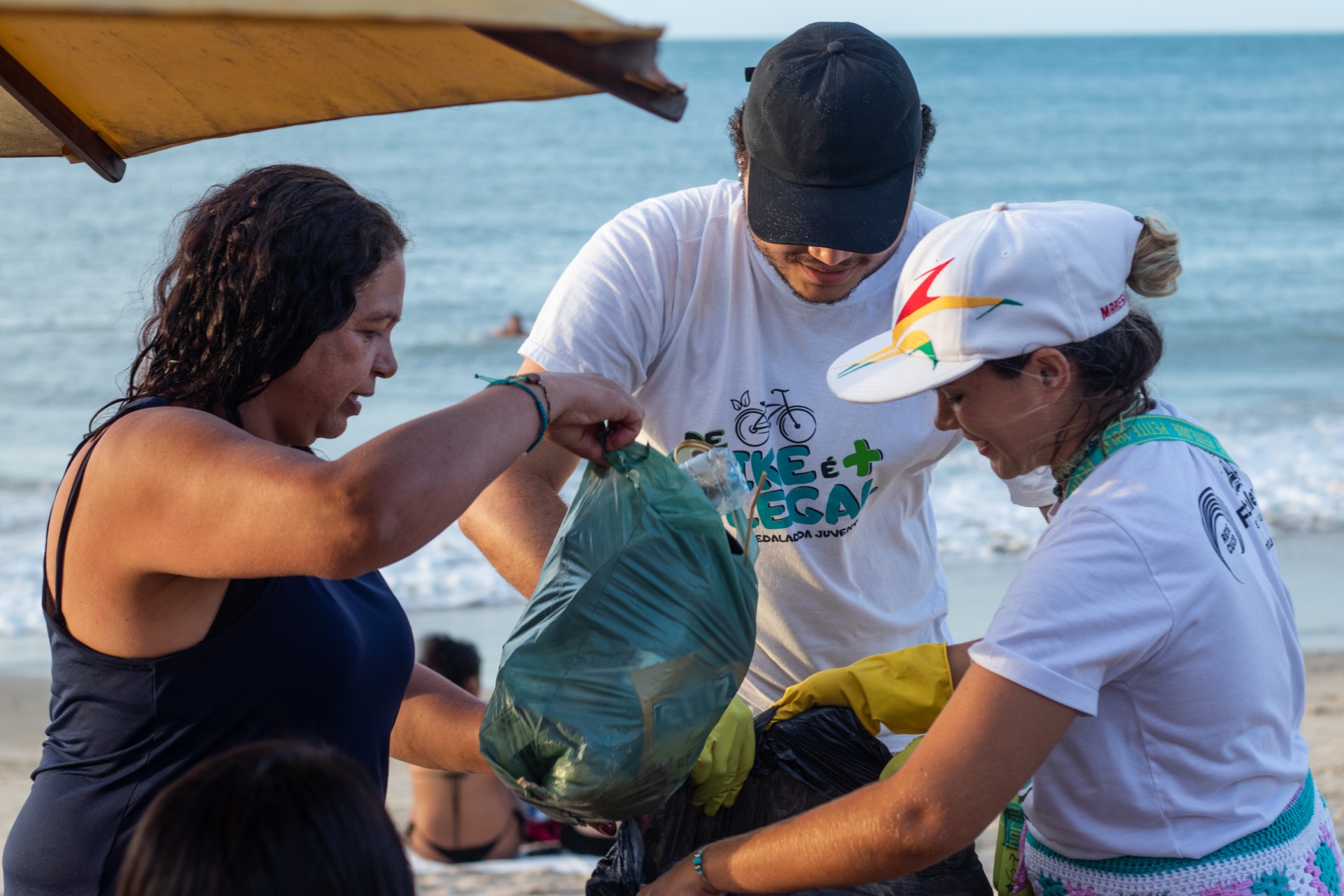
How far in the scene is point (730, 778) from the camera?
6.01ft

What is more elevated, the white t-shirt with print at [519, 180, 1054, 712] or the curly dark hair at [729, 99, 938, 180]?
the curly dark hair at [729, 99, 938, 180]

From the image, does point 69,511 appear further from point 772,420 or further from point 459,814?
point 459,814

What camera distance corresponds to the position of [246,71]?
1453mm

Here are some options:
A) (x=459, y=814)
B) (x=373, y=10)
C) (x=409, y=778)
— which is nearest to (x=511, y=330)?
(x=409, y=778)

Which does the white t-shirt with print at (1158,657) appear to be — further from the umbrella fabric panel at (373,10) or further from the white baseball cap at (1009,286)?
the umbrella fabric panel at (373,10)

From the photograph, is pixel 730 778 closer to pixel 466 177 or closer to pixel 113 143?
pixel 113 143

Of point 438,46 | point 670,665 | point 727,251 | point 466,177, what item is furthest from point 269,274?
point 466,177

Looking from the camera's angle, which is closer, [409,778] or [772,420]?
[772,420]

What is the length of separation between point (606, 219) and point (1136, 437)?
23134 mm

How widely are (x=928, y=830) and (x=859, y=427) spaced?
96 cm

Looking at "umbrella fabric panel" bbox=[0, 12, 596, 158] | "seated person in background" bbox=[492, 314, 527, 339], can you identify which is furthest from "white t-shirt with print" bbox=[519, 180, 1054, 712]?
"seated person in background" bbox=[492, 314, 527, 339]

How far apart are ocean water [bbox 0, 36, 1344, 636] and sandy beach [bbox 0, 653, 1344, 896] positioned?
4.29 feet

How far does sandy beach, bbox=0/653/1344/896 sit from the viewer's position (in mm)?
3973

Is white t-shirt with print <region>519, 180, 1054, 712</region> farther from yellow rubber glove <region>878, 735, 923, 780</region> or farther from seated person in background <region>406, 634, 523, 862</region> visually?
seated person in background <region>406, 634, 523, 862</region>
